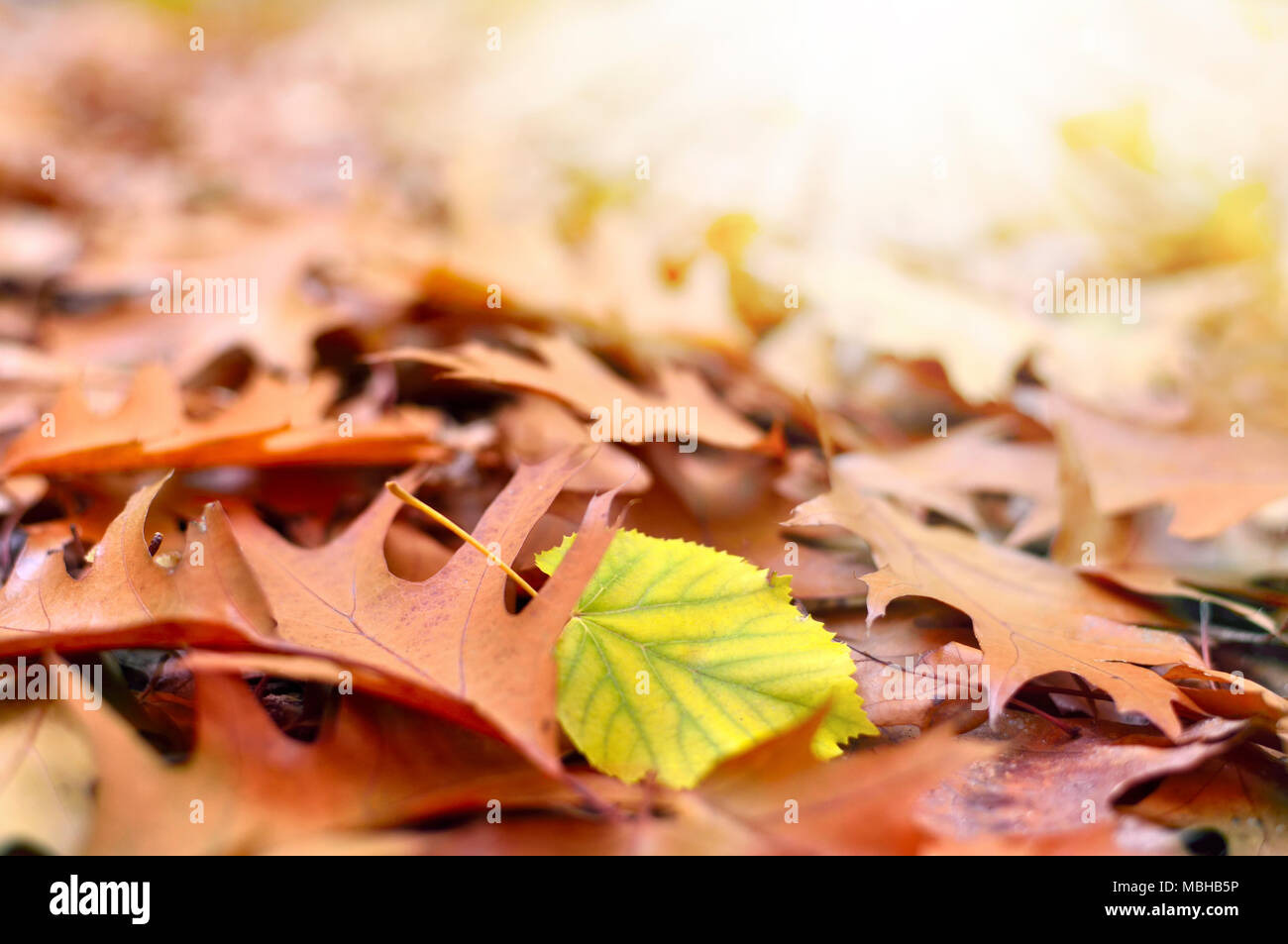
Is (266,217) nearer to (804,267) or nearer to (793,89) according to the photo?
(804,267)

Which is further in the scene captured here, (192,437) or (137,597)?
(192,437)

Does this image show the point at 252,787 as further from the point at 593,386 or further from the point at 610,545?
the point at 593,386

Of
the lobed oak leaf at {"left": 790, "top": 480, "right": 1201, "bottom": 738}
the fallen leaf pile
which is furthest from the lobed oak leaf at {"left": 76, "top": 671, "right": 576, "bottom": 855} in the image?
the lobed oak leaf at {"left": 790, "top": 480, "right": 1201, "bottom": 738}

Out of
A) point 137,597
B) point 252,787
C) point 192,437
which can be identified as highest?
point 192,437

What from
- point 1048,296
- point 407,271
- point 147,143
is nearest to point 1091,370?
point 1048,296

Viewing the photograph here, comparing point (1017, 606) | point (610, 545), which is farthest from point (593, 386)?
point (1017, 606)

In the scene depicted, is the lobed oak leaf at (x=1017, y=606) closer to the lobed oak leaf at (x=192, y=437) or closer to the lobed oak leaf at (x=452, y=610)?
the lobed oak leaf at (x=452, y=610)

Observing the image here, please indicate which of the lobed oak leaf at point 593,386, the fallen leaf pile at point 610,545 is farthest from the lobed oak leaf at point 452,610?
the lobed oak leaf at point 593,386

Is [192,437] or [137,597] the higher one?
[192,437]
